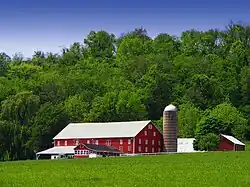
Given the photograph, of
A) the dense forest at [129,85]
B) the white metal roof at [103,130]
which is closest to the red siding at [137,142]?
the white metal roof at [103,130]

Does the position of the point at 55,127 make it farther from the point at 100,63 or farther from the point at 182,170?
the point at 182,170

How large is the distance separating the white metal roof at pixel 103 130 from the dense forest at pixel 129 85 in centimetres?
425

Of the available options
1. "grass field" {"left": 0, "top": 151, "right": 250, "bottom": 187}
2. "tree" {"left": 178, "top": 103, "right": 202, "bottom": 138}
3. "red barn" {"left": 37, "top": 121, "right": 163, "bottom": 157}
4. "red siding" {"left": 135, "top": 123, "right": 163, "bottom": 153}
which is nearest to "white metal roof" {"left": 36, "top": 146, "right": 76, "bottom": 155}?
"red barn" {"left": 37, "top": 121, "right": 163, "bottom": 157}

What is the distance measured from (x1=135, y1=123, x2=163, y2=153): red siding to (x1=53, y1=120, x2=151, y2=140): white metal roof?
38.1 inches

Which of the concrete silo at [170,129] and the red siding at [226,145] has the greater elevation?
the concrete silo at [170,129]

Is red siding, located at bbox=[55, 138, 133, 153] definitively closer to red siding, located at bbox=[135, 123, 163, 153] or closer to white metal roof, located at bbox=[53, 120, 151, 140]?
white metal roof, located at bbox=[53, 120, 151, 140]

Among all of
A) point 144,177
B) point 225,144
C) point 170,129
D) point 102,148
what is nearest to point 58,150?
point 102,148

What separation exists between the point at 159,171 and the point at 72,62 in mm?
121812

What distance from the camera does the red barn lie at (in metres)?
96.2

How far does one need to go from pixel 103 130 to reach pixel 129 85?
107ft

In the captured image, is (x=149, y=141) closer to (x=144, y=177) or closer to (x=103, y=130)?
(x=103, y=130)

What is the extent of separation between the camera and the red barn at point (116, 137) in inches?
3787

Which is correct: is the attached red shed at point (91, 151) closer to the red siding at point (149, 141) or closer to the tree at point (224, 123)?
the red siding at point (149, 141)

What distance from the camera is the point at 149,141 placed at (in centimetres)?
9856
